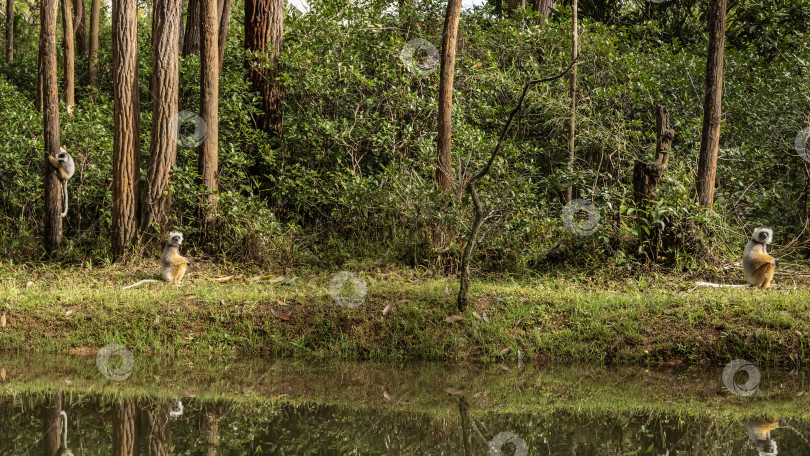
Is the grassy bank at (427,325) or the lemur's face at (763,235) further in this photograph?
the lemur's face at (763,235)

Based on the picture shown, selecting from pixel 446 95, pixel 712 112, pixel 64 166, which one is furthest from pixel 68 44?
pixel 712 112

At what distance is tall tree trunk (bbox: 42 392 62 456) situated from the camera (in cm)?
434

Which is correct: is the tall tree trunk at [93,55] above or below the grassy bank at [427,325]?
above

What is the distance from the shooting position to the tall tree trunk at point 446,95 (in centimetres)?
945

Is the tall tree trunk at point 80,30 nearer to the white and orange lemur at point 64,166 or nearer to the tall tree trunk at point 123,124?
the tall tree trunk at point 123,124

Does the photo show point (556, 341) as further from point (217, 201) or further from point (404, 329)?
point (217, 201)

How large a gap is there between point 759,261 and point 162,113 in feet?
24.1

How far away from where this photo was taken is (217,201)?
9578mm

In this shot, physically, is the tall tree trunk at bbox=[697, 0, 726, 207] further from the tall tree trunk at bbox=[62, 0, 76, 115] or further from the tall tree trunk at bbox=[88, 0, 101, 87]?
the tall tree trunk at bbox=[88, 0, 101, 87]

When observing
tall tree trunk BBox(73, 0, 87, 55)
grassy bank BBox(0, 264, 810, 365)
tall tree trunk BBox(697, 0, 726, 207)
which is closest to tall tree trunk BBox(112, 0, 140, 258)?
grassy bank BBox(0, 264, 810, 365)

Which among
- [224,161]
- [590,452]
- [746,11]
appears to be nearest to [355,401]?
[590,452]

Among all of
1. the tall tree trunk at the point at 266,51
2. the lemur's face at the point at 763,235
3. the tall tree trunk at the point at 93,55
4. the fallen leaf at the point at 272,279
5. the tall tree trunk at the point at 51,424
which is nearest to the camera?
the tall tree trunk at the point at 51,424

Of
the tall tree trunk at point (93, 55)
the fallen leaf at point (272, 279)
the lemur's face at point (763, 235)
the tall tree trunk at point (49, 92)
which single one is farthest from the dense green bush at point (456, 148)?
the lemur's face at point (763, 235)

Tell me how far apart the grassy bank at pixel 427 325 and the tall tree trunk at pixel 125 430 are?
166 cm
